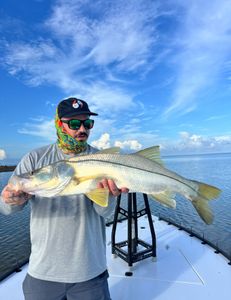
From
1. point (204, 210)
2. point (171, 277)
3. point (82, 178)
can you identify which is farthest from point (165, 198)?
point (171, 277)

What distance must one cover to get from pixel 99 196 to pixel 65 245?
2.12ft

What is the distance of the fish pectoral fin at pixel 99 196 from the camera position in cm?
276

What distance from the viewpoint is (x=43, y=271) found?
2.84 meters

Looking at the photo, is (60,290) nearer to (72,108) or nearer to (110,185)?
(110,185)

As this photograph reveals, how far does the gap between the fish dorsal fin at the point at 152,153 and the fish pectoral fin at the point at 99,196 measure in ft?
2.40

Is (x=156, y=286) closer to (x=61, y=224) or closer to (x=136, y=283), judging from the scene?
(x=136, y=283)

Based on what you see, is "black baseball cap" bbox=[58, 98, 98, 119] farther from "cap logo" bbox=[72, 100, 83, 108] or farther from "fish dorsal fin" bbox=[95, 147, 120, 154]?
"fish dorsal fin" bbox=[95, 147, 120, 154]

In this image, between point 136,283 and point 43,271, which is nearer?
point 43,271

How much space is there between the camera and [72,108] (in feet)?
10.3

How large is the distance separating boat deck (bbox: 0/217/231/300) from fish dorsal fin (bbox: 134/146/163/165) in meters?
2.71

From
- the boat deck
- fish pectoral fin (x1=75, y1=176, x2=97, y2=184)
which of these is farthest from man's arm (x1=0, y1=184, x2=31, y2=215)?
the boat deck

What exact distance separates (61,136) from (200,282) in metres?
3.90

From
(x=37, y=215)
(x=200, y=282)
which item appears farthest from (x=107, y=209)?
(x=200, y=282)

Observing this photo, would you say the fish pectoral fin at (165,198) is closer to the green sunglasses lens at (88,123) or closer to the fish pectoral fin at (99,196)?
the fish pectoral fin at (99,196)
